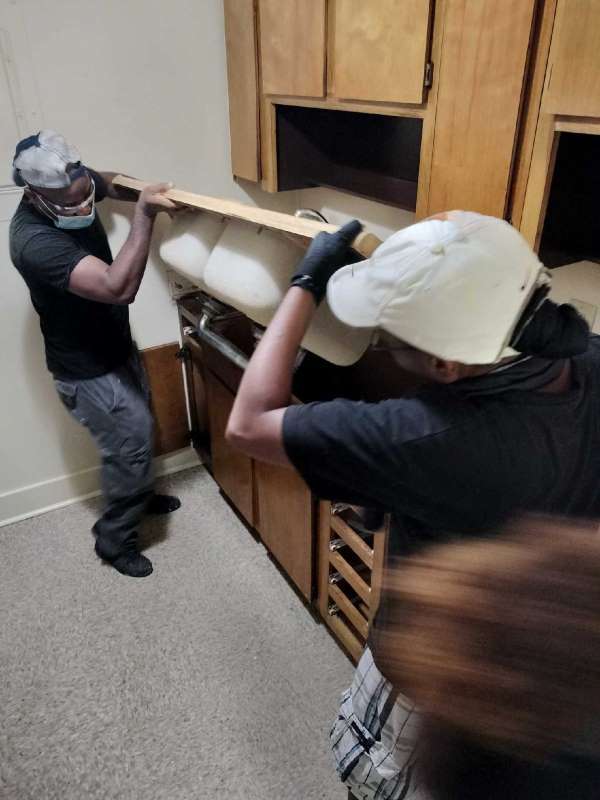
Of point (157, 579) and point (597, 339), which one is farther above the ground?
point (597, 339)

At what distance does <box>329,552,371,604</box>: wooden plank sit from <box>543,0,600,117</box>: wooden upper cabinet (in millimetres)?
1187

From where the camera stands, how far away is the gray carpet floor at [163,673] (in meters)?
1.50

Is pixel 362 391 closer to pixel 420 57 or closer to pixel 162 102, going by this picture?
pixel 420 57

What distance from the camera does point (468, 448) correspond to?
73cm

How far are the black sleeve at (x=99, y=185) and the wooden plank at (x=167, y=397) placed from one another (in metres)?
0.63

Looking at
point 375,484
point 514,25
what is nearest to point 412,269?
point 375,484

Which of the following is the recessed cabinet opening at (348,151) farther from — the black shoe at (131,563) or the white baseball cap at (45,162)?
the black shoe at (131,563)

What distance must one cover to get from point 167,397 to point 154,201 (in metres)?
1.01

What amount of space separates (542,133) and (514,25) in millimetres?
186

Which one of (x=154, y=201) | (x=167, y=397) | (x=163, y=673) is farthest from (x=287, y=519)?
(x=154, y=201)

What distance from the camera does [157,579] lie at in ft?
6.88

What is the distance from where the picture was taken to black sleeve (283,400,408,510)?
763 millimetres

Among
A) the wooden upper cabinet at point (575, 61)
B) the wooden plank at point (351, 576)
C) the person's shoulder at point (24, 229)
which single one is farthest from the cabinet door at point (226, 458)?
the wooden upper cabinet at point (575, 61)

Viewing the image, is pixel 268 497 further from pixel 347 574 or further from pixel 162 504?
pixel 162 504
